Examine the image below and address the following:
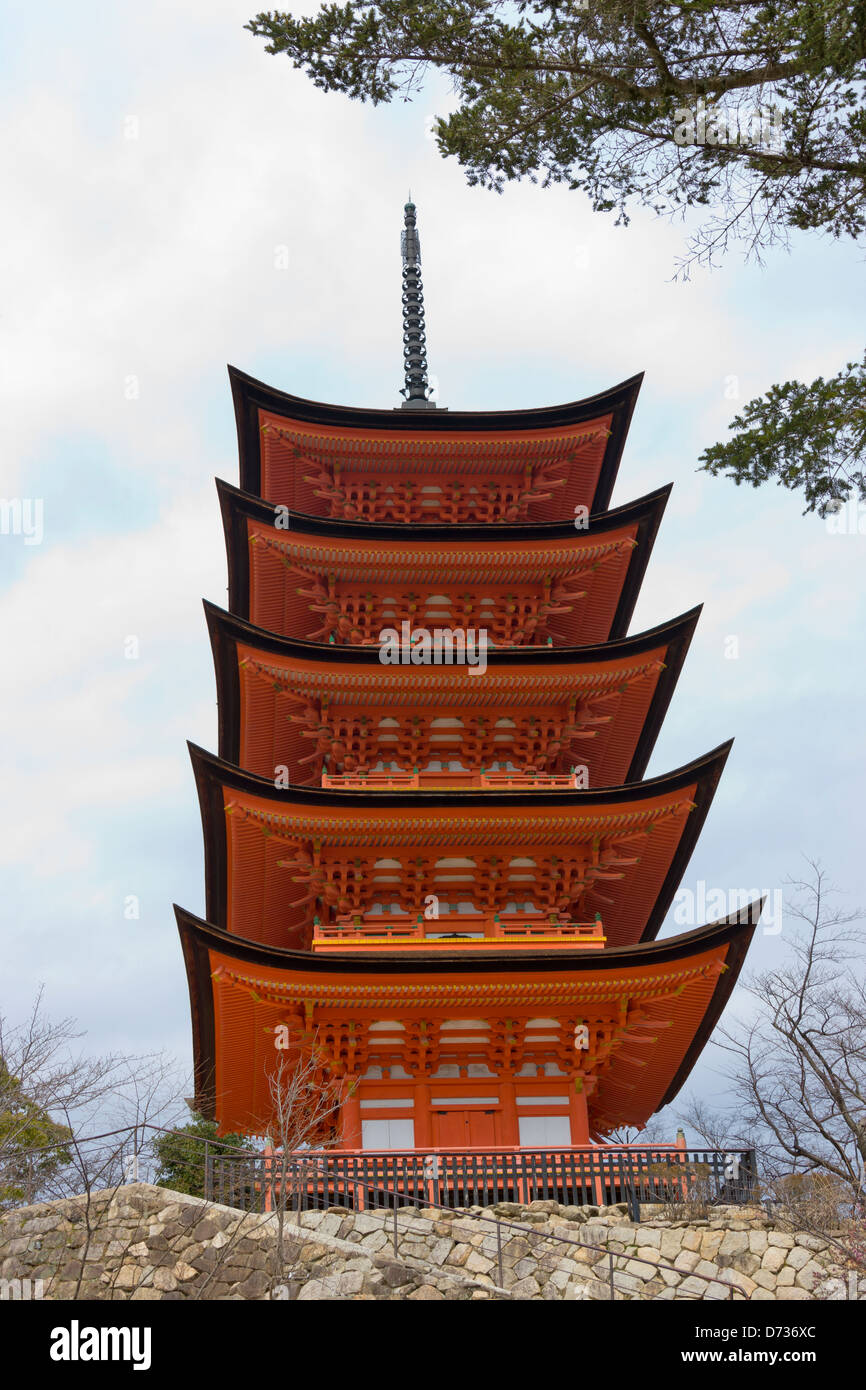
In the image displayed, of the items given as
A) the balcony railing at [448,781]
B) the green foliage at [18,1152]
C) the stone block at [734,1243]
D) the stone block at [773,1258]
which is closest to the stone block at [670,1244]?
the stone block at [734,1243]

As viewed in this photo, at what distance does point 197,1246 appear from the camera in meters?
14.2

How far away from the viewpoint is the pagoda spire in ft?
95.1

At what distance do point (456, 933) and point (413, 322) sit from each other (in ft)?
57.5

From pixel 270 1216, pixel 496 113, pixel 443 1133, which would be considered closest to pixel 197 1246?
pixel 270 1216

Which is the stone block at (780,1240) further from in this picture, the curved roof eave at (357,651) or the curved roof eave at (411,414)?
the curved roof eave at (411,414)

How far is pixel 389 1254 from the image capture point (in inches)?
558

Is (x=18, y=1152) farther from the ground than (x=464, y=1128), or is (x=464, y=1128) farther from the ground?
(x=464, y=1128)

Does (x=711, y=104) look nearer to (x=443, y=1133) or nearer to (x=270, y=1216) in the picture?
(x=270, y=1216)

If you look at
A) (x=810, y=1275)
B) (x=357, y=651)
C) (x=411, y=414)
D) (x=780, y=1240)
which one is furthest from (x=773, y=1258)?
(x=411, y=414)

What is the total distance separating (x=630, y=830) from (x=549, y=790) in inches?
61.6

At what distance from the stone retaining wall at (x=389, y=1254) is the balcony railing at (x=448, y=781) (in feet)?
25.8

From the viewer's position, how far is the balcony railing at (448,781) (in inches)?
841

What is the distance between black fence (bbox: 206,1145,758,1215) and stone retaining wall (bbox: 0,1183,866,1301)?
621 millimetres

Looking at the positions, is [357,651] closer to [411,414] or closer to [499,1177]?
[411,414]
